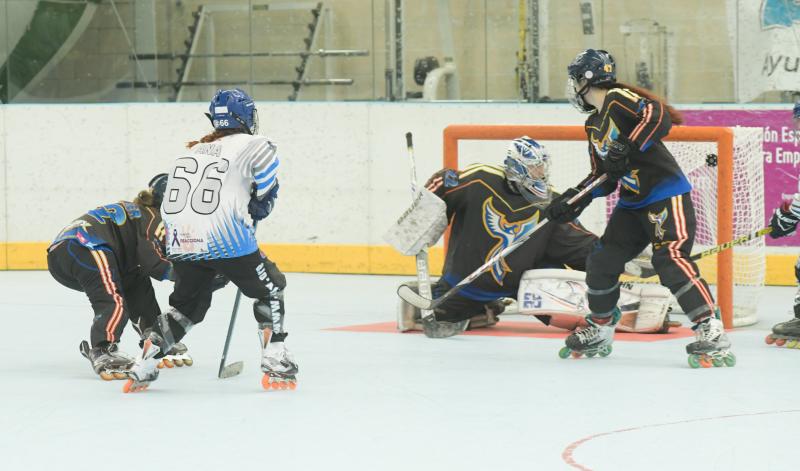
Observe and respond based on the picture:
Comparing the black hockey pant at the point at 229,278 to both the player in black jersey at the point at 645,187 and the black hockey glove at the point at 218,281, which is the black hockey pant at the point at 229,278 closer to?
the black hockey glove at the point at 218,281

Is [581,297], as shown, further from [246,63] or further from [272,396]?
[246,63]

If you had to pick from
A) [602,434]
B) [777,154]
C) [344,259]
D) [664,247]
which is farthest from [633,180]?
[344,259]

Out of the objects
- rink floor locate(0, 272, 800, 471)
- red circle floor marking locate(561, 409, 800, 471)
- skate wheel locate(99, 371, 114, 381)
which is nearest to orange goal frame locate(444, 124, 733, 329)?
rink floor locate(0, 272, 800, 471)

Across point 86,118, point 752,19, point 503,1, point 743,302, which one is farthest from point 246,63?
point 743,302

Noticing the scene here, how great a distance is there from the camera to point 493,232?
6.38 m

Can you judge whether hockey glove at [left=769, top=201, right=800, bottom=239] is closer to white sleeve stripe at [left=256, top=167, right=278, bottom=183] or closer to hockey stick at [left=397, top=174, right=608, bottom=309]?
hockey stick at [left=397, top=174, right=608, bottom=309]

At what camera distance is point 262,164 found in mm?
4645

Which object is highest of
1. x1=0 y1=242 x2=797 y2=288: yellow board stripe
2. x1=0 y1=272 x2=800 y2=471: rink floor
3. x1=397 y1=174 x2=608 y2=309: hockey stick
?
x1=397 y1=174 x2=608 y2=309: hockey stick

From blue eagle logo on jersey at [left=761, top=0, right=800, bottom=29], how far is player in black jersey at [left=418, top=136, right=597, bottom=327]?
122 inches

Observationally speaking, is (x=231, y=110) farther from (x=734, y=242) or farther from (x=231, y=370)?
(x=734, y=242)

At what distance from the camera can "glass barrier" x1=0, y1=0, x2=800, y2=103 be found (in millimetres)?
9086

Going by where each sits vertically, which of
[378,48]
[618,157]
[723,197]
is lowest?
[723,197]

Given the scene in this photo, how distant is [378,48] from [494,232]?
3.80 metres

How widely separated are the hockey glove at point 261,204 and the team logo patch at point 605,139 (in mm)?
1383
